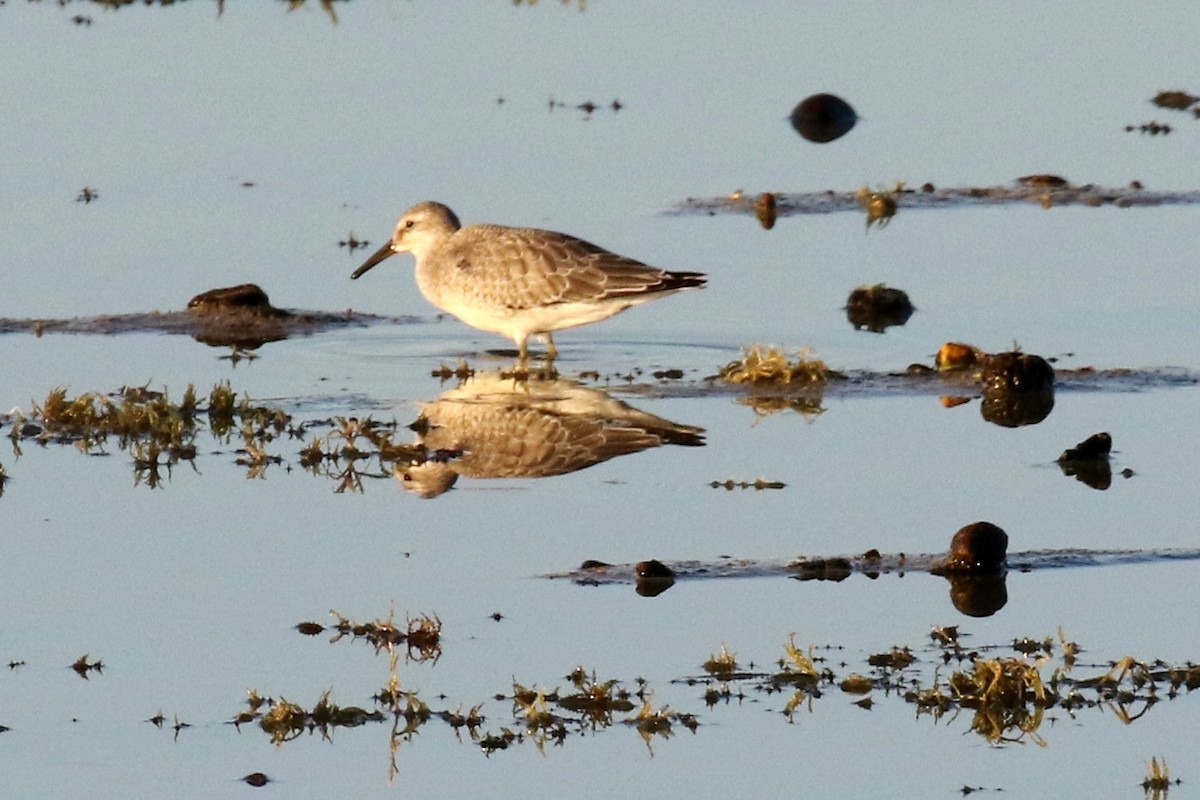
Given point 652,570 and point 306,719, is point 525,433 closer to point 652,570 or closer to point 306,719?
point 652,570

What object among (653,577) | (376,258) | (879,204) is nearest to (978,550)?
(653,577)

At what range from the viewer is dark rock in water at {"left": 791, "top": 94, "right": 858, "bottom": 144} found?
2373 cm

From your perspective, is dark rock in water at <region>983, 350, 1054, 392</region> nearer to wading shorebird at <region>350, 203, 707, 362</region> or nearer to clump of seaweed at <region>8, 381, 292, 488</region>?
Answer: wading shorebird at <region>350, 203, 707, 362</region>

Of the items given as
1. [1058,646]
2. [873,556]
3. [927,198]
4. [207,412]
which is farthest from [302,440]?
[927,198]

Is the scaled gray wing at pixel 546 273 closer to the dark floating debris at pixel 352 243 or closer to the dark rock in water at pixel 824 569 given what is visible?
the dark floating debris at pixel 352 243

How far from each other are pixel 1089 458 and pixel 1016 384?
1677mm

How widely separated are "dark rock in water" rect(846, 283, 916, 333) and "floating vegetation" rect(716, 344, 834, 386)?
1827mm

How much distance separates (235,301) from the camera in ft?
57.5

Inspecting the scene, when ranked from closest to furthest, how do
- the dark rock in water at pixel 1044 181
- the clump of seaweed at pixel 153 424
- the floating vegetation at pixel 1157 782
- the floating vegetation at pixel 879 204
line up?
the floating vegetation at pixel 1157 782
the clump of seaweed at pixel 153 424
the floating vegetation at pixel 879 204
the dark rock in water at pixel 1044 181

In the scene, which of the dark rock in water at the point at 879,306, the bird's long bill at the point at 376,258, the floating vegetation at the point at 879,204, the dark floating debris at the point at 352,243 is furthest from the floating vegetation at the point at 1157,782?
the floating vegetation at the point at 879,204

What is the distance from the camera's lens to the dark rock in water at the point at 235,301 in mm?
17516

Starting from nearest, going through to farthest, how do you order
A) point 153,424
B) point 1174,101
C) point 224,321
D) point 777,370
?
1. point 153,424
2. point 777,370
3. point 224,321
4. point 1174,101

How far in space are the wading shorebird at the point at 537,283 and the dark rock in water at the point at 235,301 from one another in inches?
43.2

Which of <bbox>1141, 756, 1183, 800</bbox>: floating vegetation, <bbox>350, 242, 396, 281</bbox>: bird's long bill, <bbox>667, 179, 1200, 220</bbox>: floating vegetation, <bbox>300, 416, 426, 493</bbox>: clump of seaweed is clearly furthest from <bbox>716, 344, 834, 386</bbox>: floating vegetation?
<bbox>1141, 756, 1183, 800</bbox>: floating vegetation
